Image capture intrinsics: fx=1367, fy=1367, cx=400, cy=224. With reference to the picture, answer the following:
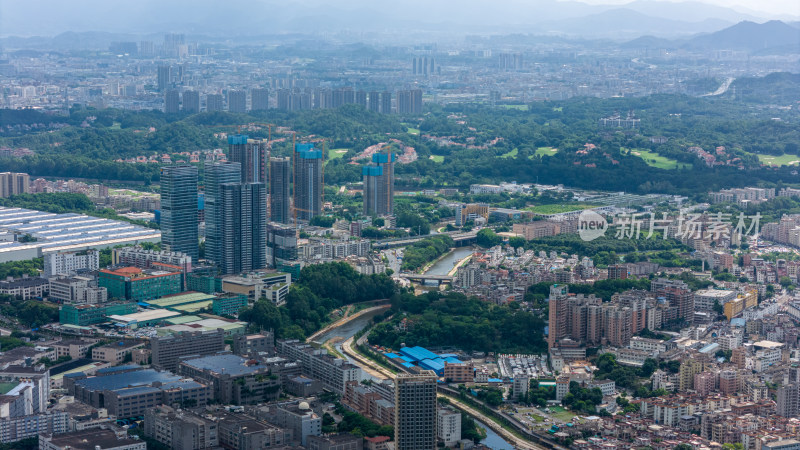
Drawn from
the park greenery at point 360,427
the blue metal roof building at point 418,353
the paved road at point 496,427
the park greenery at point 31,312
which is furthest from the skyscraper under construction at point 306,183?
the park greenery at point 360,427

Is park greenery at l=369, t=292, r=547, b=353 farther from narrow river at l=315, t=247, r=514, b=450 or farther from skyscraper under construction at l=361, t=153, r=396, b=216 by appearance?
skyscraper under construction at l=361, t=153, r=396, b=216

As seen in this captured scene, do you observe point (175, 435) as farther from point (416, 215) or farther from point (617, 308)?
point (416, 215)

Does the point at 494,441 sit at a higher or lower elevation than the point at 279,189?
lower

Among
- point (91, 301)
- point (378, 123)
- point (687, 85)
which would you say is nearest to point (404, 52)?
point (687, 85)

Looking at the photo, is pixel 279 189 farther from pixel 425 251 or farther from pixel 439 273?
pixel 439 273

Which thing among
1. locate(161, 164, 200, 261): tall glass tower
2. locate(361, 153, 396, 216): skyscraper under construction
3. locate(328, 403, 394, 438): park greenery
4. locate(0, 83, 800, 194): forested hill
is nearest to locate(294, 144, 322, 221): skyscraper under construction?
locate(361, 153, 396, 216): skyscraper under construction

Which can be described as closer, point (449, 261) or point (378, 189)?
point (449, 261)

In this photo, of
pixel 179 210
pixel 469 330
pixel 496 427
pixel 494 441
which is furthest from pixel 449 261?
pixel 494 441
